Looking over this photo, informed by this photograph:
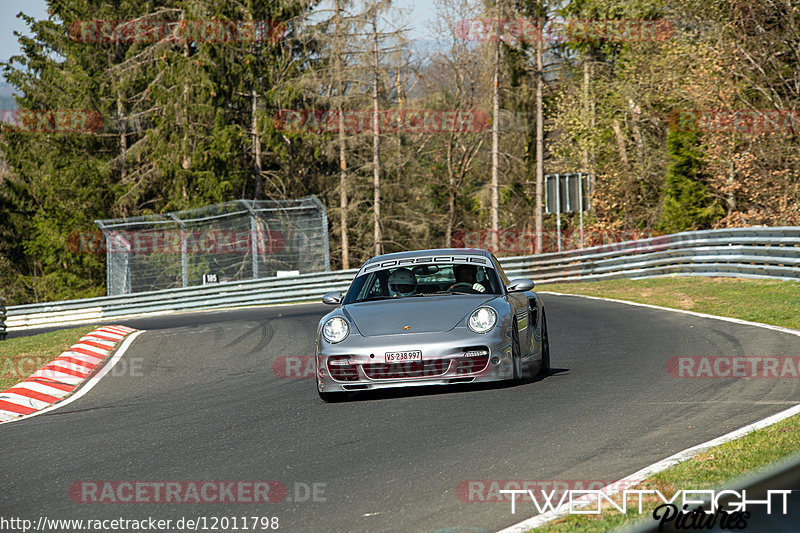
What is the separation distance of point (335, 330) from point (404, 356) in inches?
28.8

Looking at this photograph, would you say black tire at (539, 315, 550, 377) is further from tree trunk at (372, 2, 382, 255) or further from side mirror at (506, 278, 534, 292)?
tree trunk at (372, 2, 382, 255)

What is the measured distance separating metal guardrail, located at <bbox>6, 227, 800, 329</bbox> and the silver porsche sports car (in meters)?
12.3

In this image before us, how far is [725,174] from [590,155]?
11610mm

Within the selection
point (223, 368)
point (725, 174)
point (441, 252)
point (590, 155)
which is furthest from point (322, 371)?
point (590, 155)

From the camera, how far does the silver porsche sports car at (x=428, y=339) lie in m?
8.23

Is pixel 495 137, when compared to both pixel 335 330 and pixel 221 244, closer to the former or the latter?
pixel 221 244

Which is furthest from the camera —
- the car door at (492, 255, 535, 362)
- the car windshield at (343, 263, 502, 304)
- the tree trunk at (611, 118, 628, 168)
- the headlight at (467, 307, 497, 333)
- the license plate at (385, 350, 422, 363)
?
the tree trunk at (611, 118, 628, 168)

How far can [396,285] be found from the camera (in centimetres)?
963

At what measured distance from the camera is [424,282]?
9.76 meters

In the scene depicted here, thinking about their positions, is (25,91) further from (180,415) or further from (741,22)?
(180,415)

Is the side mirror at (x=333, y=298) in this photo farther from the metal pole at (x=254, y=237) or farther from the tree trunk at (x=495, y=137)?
the tree trunk at (x=495, y=137)

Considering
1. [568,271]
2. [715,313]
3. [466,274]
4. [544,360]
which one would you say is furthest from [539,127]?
[466,274]

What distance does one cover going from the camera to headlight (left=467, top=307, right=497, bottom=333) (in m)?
8.38

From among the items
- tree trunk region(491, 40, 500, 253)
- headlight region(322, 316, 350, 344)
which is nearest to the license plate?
headlight region(322, 316, 350, 344)
